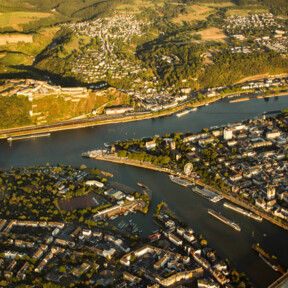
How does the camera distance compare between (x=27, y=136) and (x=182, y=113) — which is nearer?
(x=27, y=136)

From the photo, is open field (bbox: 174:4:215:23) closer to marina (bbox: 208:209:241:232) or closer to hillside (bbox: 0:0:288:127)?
hillside (bbox: 0:0:288:127)

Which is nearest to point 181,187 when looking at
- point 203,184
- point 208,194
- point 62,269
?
point 203,184

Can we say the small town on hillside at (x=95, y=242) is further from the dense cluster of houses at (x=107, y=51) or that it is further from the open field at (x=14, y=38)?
the open field at (x=14, y=38)

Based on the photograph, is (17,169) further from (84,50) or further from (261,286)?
(84,50)

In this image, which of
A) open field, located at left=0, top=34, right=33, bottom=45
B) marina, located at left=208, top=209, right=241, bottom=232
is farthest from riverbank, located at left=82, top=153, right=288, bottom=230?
open field, located at left=0, top=34, right=33, bottom=45

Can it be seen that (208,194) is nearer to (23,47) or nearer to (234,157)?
(234,157)

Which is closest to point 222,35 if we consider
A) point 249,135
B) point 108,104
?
point 108,104

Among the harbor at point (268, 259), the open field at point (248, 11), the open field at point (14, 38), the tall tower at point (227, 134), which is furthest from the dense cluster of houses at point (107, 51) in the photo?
the harbor at point (268, 259)
